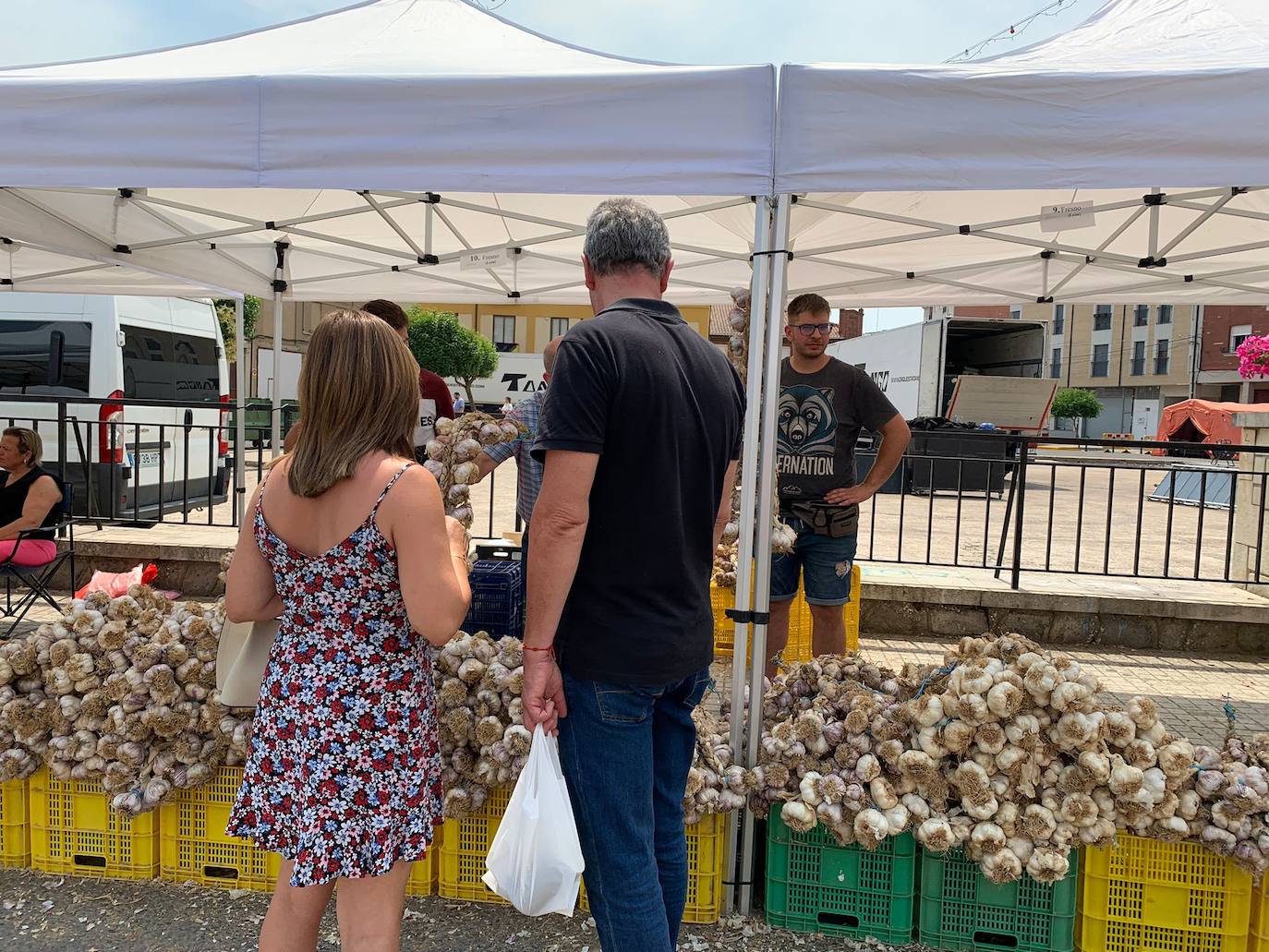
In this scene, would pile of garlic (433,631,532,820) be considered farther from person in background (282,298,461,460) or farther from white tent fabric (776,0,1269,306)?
white tent fabric (776,0,1269,306)

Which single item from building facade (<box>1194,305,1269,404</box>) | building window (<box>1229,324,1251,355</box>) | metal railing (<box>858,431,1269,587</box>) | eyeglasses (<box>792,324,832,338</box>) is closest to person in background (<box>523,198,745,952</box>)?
eyeglasses (<box>792,324,832,338</box>)

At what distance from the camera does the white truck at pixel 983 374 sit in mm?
16359

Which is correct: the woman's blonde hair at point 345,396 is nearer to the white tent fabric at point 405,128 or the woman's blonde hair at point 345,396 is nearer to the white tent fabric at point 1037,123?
the white tent fabric at point 405,128

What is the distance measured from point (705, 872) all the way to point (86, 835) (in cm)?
190

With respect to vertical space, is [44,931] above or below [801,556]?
below

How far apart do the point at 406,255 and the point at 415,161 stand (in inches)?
115

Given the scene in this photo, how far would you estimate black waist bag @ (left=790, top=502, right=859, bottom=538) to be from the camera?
12.7 ft

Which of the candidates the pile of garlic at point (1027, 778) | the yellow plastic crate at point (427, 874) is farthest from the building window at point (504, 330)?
the pile of garlic at point (1027, 778)

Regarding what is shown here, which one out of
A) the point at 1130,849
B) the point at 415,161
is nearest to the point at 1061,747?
the point at 1130,849

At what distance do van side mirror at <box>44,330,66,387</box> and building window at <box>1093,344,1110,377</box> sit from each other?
57875 millimetres

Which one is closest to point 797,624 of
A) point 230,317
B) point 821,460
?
point 821,460

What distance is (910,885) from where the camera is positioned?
262 centimetres

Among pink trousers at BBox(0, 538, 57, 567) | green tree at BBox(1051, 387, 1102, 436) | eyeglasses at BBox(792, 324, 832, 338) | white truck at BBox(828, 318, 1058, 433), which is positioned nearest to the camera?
eyeglasses at BBox(792, 324, 832, 338)

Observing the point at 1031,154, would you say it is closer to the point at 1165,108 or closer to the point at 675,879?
the point at 1165,108
